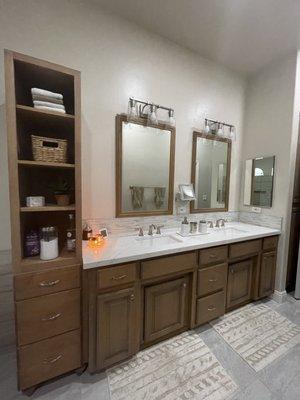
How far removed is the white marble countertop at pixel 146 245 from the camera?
125 cm

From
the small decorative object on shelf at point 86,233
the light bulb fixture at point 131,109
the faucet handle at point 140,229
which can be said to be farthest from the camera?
the faucet handle at point 140,229

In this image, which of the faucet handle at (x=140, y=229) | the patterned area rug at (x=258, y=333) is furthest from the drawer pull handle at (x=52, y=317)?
the patterned area rug at (x=258, y=333)

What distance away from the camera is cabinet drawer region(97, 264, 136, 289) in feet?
3.96

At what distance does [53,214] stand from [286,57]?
2.90 metres

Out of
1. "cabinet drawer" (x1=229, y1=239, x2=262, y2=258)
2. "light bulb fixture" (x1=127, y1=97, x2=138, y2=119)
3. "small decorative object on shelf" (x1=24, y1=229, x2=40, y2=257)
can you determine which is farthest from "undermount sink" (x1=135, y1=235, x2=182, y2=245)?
"light bulb fixture" (x1=127, y1=97, x2=138, y2=119)

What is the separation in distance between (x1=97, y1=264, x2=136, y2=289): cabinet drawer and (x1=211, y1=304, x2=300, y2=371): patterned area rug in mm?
1094

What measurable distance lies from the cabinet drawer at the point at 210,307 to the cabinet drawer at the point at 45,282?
3.54 feet

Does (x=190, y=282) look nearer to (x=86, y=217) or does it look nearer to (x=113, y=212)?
(x=113, y=212)

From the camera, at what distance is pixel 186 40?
6.17 ft

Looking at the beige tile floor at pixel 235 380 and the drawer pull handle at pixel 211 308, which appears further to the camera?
the drawer pull handle at pixel 211 308

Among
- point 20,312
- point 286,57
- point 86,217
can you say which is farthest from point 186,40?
point 20,312

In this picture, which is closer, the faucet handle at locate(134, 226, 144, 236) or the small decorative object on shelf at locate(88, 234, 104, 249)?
the small decorative object on shelf at locate(88, 234, 104, 249)

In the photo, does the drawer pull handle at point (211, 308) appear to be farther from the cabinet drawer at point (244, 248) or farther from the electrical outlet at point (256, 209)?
the electrical outlet at point (256, 209)

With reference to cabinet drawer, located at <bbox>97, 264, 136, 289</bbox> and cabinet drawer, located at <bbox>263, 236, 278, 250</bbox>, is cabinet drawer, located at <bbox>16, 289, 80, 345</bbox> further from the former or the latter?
cabinet drawer, located at <bbox>263, 236, 278, 250</bbox>
